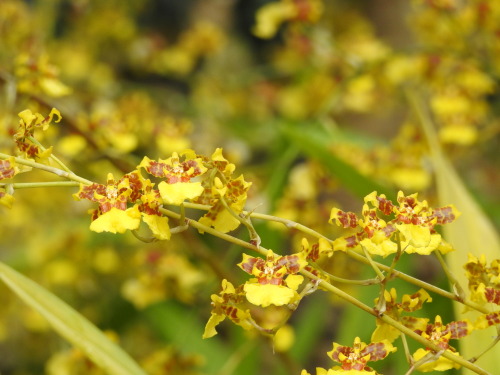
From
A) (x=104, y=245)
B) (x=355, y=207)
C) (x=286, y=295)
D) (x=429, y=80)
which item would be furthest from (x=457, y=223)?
(x=355, y=207)

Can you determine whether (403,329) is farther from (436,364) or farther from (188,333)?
(188,333)

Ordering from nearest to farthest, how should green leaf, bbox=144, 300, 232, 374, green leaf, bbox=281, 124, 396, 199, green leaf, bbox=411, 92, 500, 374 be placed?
green leaf, bbox=411, 92, 500, 374 < green leaf, bbox=281, 124, 396, 199 < green leaf, bbox=144, 300, 232, 374

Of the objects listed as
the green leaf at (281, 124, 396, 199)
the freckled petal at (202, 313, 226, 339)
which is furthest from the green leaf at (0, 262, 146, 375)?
the green leaf at (281, 124, 396, 199)

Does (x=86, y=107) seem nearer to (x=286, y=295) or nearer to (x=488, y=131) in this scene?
(x=488, y=131)

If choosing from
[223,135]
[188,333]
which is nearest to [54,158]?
[188,333]

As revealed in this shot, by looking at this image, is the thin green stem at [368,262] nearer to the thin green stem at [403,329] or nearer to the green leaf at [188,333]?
the thin green stem at [403,329]

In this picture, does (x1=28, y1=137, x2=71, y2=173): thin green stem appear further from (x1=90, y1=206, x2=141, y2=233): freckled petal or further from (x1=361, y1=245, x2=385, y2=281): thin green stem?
(x1=361, y1=245, x2=385, y2=281): thin green stem

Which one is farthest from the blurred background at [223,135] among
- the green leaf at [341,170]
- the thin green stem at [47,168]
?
the thin green stem at [47,168]
